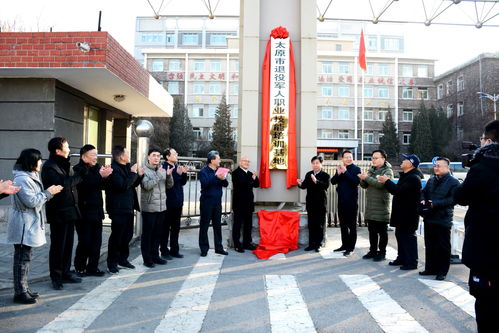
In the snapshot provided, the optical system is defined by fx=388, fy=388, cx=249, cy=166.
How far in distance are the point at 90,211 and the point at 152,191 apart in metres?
1.11

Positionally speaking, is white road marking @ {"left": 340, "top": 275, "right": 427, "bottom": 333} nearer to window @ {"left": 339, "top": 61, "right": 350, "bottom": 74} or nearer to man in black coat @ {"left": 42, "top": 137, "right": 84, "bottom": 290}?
man in black coat @ {"left": 42, "top": 137, "right": 84, "bottom": 290}

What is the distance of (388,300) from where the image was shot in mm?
4801

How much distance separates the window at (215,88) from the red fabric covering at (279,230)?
41629 mm

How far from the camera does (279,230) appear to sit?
800 cm

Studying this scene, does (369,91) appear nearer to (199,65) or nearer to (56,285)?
(199,65)

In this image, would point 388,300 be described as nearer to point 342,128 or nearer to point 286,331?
point 286,331

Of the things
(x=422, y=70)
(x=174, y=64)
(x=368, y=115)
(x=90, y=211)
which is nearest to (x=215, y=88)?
(x=174, y=64)

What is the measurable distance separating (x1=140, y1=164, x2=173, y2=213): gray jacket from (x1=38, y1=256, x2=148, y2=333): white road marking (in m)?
1.03

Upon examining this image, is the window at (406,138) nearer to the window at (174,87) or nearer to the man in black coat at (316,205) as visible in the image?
the window at (174,87)

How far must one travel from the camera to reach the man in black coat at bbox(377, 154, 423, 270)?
6.42 meters

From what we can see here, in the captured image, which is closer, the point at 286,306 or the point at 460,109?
the point at 286,306

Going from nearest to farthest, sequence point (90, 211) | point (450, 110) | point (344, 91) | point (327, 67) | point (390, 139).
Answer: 1. point (90, 211)
2. point (390, 139)
3. point (327, 67)
4. point (450, 110)
5. point (344, 91)

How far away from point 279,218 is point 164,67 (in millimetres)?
44179

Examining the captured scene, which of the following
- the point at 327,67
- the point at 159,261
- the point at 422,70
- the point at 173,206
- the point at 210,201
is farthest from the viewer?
the point at 422,70
